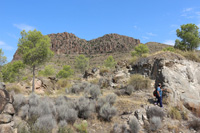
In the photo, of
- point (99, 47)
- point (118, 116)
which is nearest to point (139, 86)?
point (118, 116)

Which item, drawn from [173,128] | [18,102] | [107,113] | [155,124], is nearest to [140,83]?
[173,128]

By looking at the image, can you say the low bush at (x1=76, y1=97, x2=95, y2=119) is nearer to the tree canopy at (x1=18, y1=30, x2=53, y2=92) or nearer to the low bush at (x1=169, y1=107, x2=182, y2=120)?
the low bush at (x1=169, y1=107, x2=182, y2=120)

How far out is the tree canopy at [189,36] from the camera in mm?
32969

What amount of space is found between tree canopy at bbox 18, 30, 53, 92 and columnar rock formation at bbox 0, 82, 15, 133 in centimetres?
928

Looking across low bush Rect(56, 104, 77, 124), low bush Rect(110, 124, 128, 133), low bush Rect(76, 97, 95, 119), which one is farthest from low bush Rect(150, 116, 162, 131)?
low bush Rect(56, 104, 77, 124)

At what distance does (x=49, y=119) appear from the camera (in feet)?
19.3

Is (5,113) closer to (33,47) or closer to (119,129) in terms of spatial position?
(119,129)

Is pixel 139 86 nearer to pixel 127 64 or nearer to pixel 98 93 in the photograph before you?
pixel 98 93

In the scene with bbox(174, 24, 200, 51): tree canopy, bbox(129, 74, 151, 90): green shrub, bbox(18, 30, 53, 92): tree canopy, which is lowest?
bbox(129, 74, 151, 90): green shrub

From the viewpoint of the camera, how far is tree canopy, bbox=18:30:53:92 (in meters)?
13.8

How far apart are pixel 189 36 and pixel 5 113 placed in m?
38.0

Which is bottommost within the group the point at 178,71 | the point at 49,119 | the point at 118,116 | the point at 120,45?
the point at 118,116

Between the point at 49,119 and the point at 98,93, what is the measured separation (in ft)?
16.0

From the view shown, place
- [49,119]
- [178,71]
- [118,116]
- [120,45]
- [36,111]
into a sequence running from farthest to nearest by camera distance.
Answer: [120,45] < [178,71] < [118,116] < [36,111] < [49,119]
